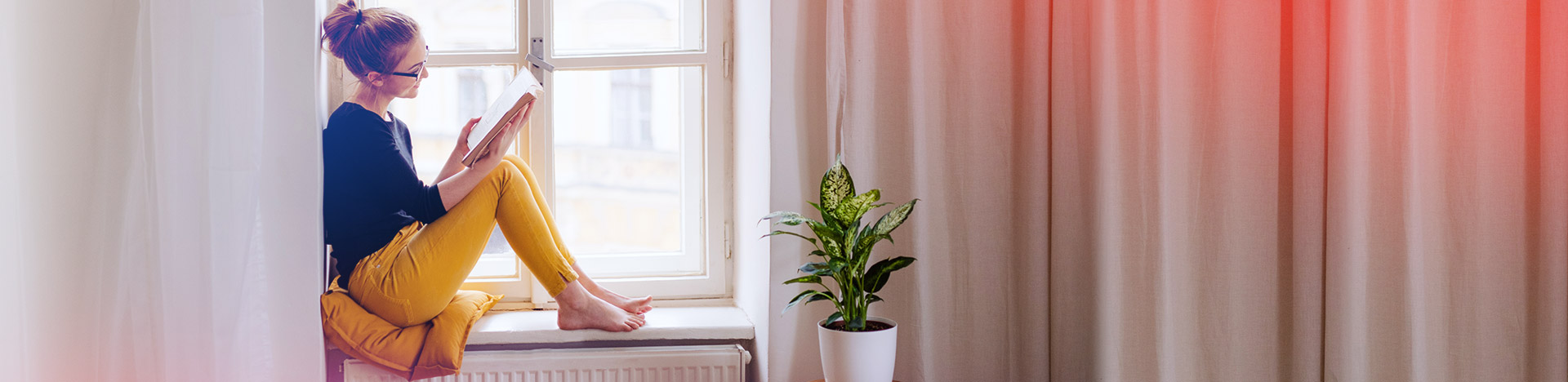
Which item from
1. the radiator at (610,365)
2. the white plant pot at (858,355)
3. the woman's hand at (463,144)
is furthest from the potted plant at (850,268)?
the woman's hand at (463,144)

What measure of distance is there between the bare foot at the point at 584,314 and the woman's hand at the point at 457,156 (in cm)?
31

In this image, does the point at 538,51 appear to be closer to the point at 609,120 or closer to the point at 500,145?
the point at 609,120

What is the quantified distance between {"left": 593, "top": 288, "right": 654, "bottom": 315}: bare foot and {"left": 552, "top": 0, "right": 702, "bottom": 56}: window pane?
0.53 meters

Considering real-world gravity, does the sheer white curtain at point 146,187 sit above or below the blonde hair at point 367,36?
below

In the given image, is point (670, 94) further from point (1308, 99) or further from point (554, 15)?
point (1308, 99)

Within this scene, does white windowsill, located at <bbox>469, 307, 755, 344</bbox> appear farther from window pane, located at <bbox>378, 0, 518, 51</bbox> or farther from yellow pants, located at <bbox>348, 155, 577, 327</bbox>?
window pane, located at <bbox>378, 0, 518, 51</bbox>

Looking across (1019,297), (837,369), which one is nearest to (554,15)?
(837,369)

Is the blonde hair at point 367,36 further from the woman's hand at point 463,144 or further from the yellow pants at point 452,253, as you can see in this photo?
the yellow pants at point 452,253

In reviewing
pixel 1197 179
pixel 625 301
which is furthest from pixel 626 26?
pixel 1197 179

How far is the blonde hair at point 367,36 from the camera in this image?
56.8 inches

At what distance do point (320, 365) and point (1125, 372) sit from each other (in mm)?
1312

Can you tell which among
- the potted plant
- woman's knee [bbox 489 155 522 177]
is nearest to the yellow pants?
woman's knee [bbox 489 155 522 177]

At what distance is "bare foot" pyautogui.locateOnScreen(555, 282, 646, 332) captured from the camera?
5.24ft

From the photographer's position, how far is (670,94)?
1888 mm
